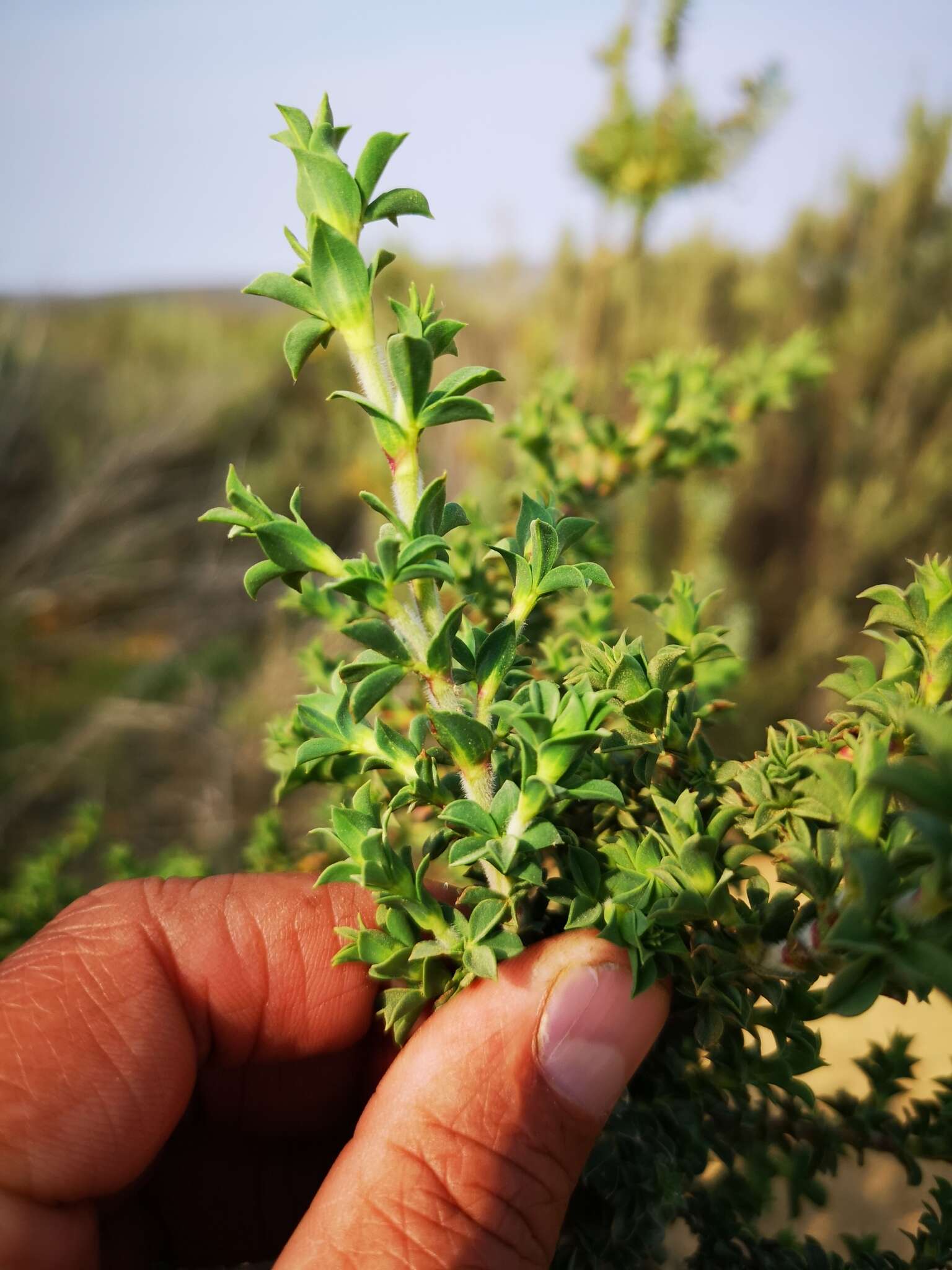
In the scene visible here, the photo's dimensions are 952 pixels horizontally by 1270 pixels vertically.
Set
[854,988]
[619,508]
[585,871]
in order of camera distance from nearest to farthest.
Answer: [854,988], [585,871], [619,508]

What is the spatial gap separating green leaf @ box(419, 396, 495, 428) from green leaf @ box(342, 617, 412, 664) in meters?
0.17

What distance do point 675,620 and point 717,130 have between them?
136 inches

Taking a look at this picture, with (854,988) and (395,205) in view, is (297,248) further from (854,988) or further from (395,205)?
(854,988)

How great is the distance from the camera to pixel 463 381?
0.69 m

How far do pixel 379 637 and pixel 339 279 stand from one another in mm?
290

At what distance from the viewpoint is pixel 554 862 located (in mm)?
938

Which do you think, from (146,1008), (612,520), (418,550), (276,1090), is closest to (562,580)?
(418,550)

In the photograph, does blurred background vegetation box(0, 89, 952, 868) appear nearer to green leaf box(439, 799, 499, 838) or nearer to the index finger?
the index finger

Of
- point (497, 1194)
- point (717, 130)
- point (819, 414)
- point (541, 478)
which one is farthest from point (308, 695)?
point (819, 414)

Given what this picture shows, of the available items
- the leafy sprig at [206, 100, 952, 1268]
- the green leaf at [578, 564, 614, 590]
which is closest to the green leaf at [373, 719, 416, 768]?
the leafy sprig at [206, 100, 952, 1268]

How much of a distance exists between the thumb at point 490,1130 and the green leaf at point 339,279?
0.61 metres

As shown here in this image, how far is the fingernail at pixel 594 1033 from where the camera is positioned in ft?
2.61

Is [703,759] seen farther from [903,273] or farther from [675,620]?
[903,273]

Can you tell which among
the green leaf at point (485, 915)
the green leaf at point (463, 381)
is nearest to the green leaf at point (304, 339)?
the green leaf at point (463, 381)
